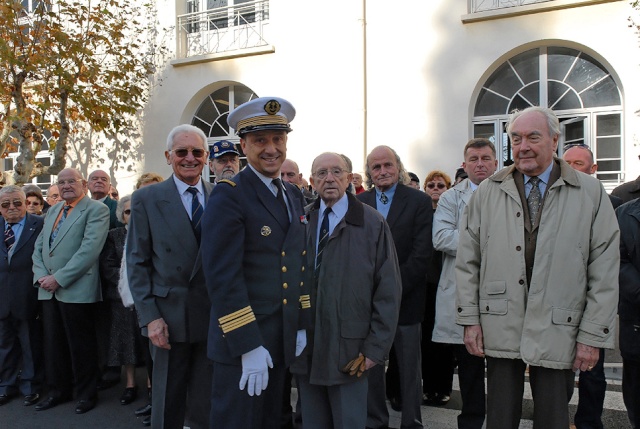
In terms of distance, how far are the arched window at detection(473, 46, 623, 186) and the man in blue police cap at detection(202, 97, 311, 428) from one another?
24.2ft

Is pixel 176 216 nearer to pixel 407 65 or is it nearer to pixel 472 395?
pixel 472 395

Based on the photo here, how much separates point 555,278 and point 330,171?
4.56 feet

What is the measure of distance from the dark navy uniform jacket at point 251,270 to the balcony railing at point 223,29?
9.11 m

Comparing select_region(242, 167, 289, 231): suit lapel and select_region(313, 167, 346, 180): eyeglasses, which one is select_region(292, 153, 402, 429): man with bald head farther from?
select_region(242, 167, 289, 231): suit lapel

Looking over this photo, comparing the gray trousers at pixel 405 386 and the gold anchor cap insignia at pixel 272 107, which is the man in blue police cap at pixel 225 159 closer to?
the gray trousers at pixel 405 386

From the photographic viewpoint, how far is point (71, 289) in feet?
A: 17.5

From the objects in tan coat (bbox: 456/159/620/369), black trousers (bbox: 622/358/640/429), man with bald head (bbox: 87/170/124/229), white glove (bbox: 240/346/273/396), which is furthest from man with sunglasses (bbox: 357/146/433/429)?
man with bald head (bbox: 87/170/124/229)

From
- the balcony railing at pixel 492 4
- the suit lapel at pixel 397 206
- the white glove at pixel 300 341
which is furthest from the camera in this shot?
the balcony railing at pixel 492 4

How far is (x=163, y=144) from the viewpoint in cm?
1228

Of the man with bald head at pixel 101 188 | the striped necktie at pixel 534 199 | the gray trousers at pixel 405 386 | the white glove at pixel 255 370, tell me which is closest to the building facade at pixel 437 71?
A: the man with bald head at pixel 101 188

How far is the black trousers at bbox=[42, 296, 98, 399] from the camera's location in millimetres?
5293

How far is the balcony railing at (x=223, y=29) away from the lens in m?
11.6

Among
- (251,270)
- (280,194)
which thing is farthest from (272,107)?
(251,270)

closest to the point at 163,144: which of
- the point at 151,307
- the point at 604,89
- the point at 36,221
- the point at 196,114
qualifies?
the point at 196,114
